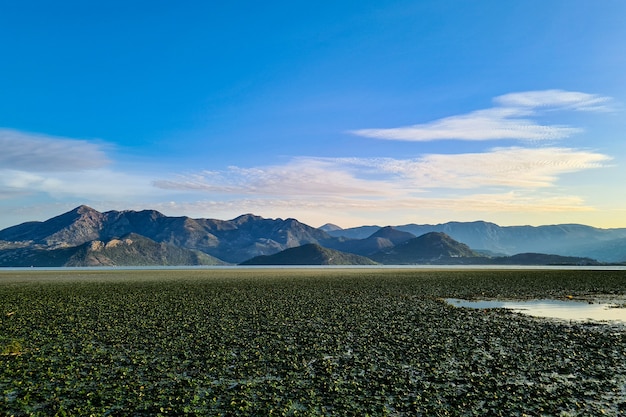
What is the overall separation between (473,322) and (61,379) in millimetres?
33009

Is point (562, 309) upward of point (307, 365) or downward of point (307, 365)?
downward

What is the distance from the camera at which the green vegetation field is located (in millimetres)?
18844

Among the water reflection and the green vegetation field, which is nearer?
the green vegetation field

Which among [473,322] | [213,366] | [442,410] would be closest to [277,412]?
[442,410]

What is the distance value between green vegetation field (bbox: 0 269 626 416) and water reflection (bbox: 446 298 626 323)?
5.92 metres

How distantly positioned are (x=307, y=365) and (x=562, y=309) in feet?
134

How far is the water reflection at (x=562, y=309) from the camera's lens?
4672cm

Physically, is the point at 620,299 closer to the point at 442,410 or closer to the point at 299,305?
the point at 299,305

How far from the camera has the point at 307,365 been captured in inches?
A: 1020

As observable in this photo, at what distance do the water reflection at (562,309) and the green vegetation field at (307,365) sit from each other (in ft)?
19.4

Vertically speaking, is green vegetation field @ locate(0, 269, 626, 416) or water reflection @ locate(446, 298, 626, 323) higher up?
green vegetation field @ locate(0, 269, 626, 416)

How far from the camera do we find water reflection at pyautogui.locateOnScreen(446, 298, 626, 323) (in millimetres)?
46719

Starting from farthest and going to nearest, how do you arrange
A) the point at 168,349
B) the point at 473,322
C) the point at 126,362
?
the point at 473,322 < the point at 168,349 < the point at 126,362

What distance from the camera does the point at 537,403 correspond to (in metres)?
19.0
